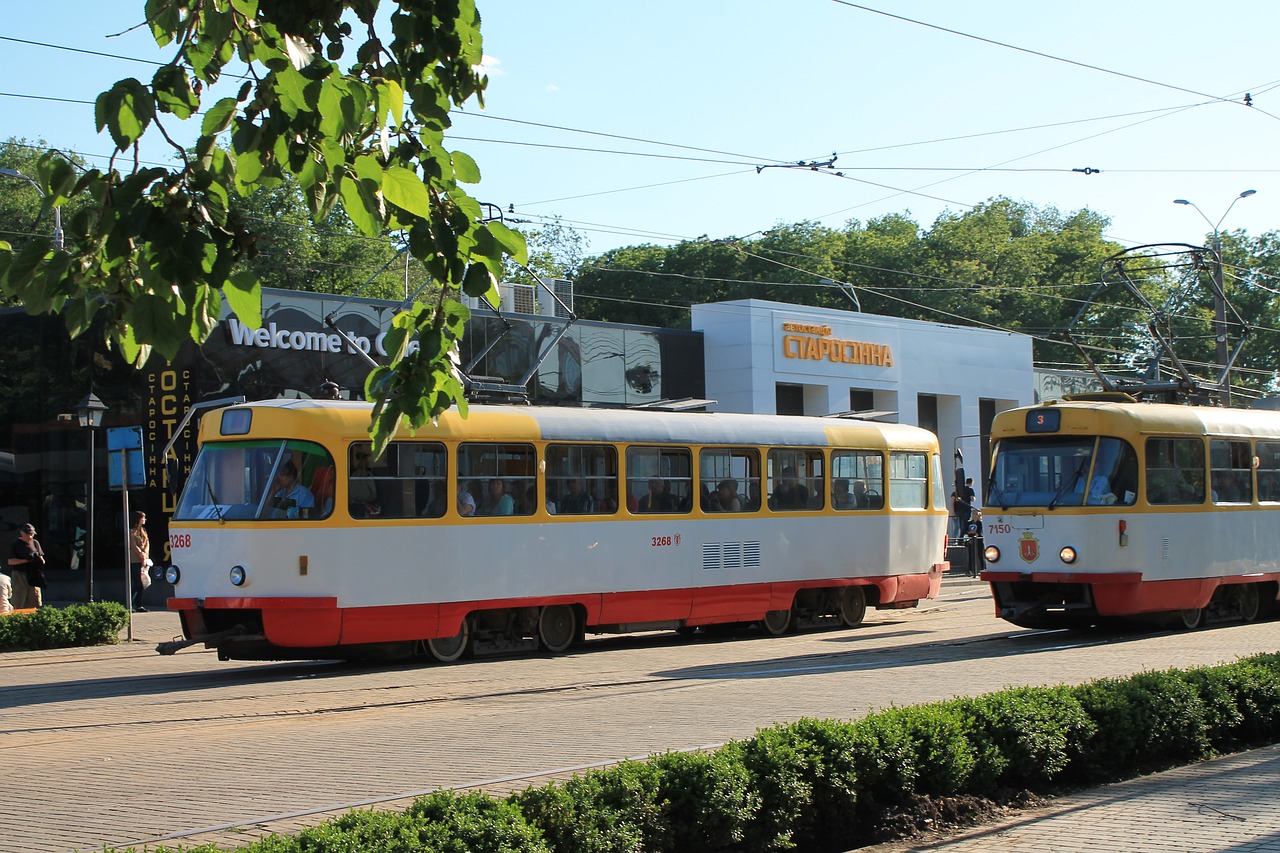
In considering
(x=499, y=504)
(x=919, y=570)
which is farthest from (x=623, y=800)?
(x=919, y=570)

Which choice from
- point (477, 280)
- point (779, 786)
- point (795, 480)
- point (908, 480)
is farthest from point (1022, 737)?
point (908, 480)

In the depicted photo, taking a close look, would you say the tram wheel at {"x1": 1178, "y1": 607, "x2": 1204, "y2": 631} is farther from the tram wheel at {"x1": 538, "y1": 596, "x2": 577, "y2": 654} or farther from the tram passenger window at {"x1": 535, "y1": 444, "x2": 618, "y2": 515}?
the tram wheel at {"x1": 538, "y1": 596, "x2": 577, "y2": 654}

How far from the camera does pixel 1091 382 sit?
54594mm

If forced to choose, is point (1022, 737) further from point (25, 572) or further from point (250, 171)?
point (25, 572)

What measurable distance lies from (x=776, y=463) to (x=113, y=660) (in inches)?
373

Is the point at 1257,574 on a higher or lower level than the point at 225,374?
lower

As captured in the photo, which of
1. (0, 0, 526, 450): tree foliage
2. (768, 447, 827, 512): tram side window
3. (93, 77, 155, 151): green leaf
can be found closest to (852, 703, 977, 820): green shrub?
(0, 0, 526, 450): tree foliage

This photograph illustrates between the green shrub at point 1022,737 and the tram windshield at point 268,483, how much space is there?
8.93 m

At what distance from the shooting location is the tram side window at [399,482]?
16.5 m

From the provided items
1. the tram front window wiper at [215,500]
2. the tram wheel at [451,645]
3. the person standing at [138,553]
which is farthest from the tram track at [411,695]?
the person standing at [138,553]

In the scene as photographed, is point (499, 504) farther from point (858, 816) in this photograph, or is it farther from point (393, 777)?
point (858, 816)

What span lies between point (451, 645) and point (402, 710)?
4.60 meters

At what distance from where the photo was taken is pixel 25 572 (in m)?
23.1

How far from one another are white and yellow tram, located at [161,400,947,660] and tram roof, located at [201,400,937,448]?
3 cm
